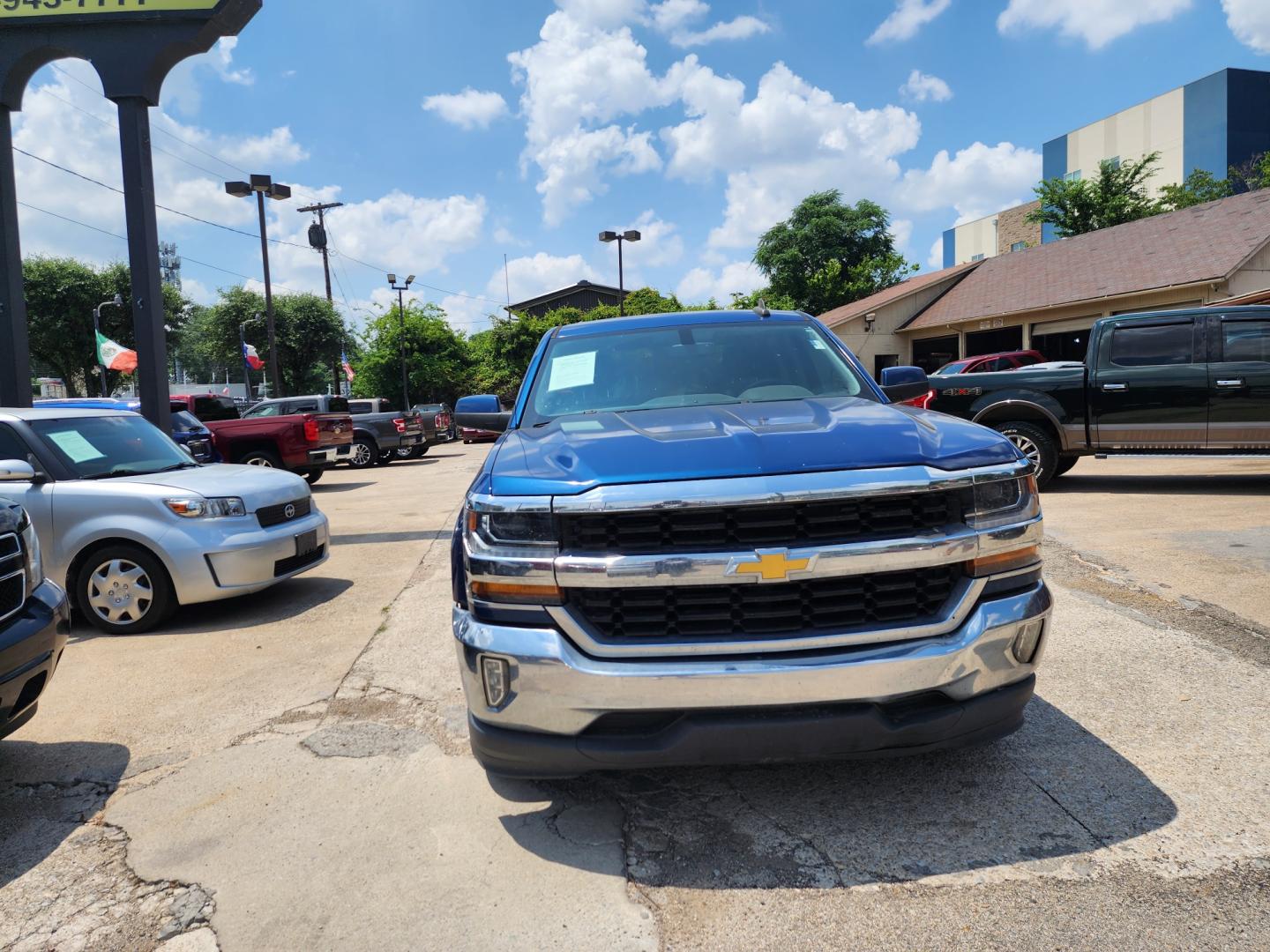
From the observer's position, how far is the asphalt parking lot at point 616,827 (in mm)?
2307

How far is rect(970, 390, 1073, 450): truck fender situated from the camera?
33.0 feet

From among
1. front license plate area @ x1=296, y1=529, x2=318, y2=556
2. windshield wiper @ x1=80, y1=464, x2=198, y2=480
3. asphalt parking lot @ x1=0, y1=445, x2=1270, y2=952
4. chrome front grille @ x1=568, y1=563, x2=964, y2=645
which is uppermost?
windshield wiper @ x1=80, y1=464, x2=198, y2=480

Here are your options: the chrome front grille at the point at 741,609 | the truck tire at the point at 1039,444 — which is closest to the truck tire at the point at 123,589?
the chrome front grille at the point at 741,609

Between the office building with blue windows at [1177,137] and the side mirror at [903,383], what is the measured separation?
152 ft

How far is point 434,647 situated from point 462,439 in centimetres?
2932

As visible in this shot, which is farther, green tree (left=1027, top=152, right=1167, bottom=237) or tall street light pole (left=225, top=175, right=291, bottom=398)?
green tree (left=1027, top=152, right=1167, bottom=237)

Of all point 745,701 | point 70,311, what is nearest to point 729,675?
point 745,701

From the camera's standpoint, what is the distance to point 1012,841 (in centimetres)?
262

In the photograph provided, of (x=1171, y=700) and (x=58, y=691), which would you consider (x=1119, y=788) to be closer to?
(x=1171, y=700)

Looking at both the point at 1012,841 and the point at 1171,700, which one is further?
the point at 1171,700

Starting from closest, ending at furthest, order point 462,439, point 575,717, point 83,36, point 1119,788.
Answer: point 575,717, point 1119,788, point 83,36, point 462,439

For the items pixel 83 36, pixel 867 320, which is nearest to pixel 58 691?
pixel 83 36

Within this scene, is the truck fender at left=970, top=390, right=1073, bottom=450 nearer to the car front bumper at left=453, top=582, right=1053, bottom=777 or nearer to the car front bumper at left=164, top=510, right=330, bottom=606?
the car front bumper at left=164, top=510, right=330, bottom=606

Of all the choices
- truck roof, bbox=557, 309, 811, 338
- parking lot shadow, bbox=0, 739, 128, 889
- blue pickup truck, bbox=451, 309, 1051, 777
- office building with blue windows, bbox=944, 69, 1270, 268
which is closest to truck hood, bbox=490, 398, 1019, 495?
blue pickup truck, bbox=451, 309, 1051, 777
